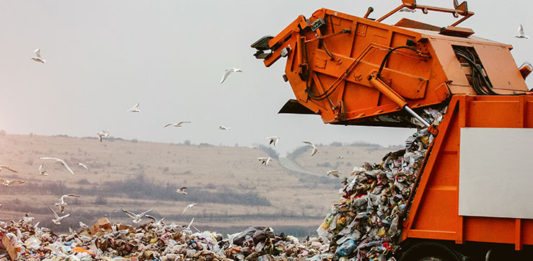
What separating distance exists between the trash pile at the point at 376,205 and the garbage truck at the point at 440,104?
0.46 ft

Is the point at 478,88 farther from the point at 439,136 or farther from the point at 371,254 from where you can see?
the point at 371,254

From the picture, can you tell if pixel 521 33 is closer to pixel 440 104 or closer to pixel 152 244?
pixel 440 104

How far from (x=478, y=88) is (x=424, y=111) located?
0.59 m

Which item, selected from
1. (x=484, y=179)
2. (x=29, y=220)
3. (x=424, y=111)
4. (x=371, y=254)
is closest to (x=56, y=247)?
(x=29, y=220)

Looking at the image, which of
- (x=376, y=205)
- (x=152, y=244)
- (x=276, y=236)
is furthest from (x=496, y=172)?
(x=152, y=244)

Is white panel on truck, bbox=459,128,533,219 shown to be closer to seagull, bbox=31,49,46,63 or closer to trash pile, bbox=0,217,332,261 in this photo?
trash pile, bbox=0,217,332,261

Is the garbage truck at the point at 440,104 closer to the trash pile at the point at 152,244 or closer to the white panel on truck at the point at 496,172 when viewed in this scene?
the white panel on truck at the point at 496,172

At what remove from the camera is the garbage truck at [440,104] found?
580 cm

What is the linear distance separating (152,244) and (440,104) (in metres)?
4.51

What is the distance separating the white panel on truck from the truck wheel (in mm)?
412

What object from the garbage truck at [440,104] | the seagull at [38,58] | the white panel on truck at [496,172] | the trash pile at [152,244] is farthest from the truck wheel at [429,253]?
the seagull at [38,58]

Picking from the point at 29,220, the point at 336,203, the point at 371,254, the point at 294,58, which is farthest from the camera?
the point at 29,220

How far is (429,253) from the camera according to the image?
623cm

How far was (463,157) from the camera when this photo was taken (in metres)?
5.96
